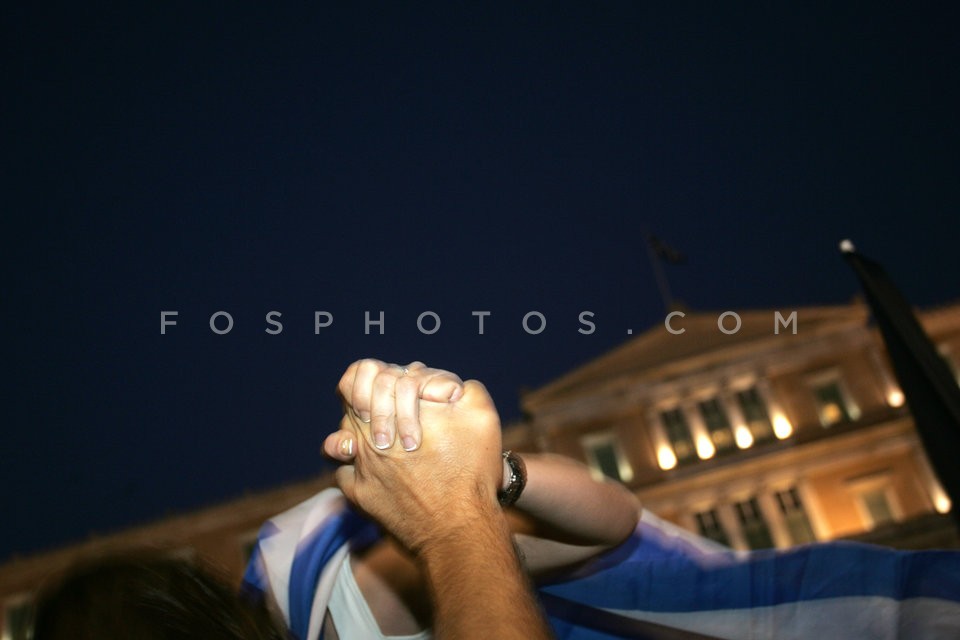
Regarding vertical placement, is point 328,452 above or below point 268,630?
above

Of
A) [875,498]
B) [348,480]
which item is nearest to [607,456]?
[875,498]

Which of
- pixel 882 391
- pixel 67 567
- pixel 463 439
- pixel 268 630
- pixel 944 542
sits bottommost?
pixel 944 542

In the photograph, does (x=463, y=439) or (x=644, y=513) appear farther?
(x=644, y=513)

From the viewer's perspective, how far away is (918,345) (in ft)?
14.1

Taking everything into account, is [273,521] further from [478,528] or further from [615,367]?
[615,367]

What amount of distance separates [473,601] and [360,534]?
1136 millimetres

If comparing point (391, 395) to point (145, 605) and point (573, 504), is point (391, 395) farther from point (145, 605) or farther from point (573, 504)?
point (573, 504)

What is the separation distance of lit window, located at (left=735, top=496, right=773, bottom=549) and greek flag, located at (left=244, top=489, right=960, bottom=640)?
65.5 ft

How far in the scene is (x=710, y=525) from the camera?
21.1 meters

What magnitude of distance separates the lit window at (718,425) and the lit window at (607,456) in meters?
2.59

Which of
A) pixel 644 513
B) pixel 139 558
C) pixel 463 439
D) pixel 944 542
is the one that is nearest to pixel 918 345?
pixel 644 513

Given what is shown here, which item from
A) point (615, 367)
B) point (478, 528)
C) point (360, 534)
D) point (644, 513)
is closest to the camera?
point (478, 528)

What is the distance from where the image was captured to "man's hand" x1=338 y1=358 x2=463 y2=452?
3.90 feet

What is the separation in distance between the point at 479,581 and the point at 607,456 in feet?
71.8
